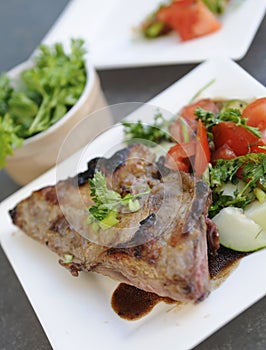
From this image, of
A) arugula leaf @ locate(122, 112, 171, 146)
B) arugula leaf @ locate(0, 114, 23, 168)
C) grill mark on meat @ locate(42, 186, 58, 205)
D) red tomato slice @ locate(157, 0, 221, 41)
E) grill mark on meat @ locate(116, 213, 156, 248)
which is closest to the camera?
grill mark on meat @ locate(116, 213, 156, 248)

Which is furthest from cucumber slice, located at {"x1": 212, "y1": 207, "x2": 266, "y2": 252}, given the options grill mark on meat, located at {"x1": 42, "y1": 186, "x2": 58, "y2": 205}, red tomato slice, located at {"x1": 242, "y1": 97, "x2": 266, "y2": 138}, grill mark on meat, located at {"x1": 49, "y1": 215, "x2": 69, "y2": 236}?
grill mark on meat, located at {"x1": 42, "y1": 186, "x2": 58, "y2": 205}

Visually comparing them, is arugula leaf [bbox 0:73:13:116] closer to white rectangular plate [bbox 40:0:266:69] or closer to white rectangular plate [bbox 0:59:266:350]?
white rectangular plate [bbox 40:0:266:69]

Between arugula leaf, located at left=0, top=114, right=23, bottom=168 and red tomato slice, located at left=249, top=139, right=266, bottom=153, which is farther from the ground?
arugula leaf, located at left=0, top=114, right=23, bottom=168

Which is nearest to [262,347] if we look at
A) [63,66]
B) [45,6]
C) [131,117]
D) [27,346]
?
[27,346]

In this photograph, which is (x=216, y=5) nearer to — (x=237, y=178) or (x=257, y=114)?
(x=257, y=114)

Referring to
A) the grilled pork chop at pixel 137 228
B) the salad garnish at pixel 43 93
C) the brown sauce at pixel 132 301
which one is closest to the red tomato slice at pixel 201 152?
the grilled pork chop at pixel 137 228

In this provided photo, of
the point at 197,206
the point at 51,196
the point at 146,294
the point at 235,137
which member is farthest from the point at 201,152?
the point at 51,196
